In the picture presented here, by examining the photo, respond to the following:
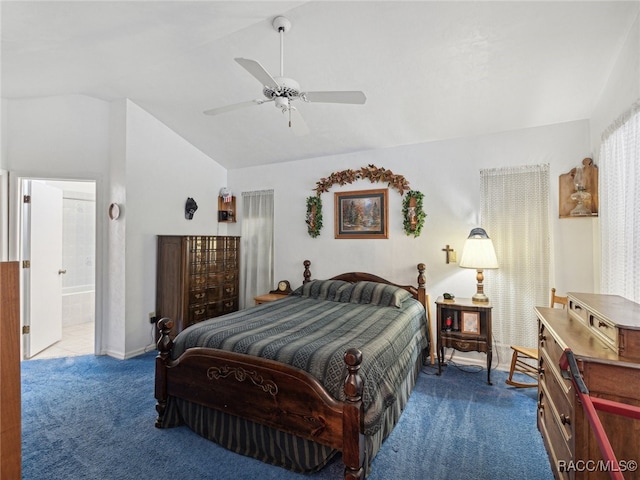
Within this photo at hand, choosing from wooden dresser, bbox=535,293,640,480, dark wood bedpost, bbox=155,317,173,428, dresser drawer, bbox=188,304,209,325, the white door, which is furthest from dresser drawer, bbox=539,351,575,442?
the white door

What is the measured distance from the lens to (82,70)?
3.08m

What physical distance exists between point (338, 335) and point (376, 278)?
5.87ft

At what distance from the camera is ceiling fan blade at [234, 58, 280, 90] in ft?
6.41

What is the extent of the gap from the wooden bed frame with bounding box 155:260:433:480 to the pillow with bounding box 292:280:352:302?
1.86 meters

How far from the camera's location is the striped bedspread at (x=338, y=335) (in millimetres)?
1974

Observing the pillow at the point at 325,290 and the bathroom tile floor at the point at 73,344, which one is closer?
the pillow at the point at 325,290

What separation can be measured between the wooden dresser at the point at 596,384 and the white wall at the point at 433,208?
164 cm

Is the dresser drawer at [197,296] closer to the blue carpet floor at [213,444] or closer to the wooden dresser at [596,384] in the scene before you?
the blue carpet floor at [213,444]

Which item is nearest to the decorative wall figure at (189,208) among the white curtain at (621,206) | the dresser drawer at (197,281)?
the dresser drawer at (197,281)

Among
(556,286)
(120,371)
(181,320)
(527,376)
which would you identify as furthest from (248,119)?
(527,376)

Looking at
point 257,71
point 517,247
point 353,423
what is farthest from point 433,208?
point 353,423

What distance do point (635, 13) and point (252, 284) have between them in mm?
4813

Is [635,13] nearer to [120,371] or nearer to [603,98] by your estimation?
[603,98]

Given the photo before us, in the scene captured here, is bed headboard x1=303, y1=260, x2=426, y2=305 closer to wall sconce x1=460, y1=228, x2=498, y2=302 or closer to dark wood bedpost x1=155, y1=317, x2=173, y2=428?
wall sconce x1=460, y1=228, x2=498, y2=302
